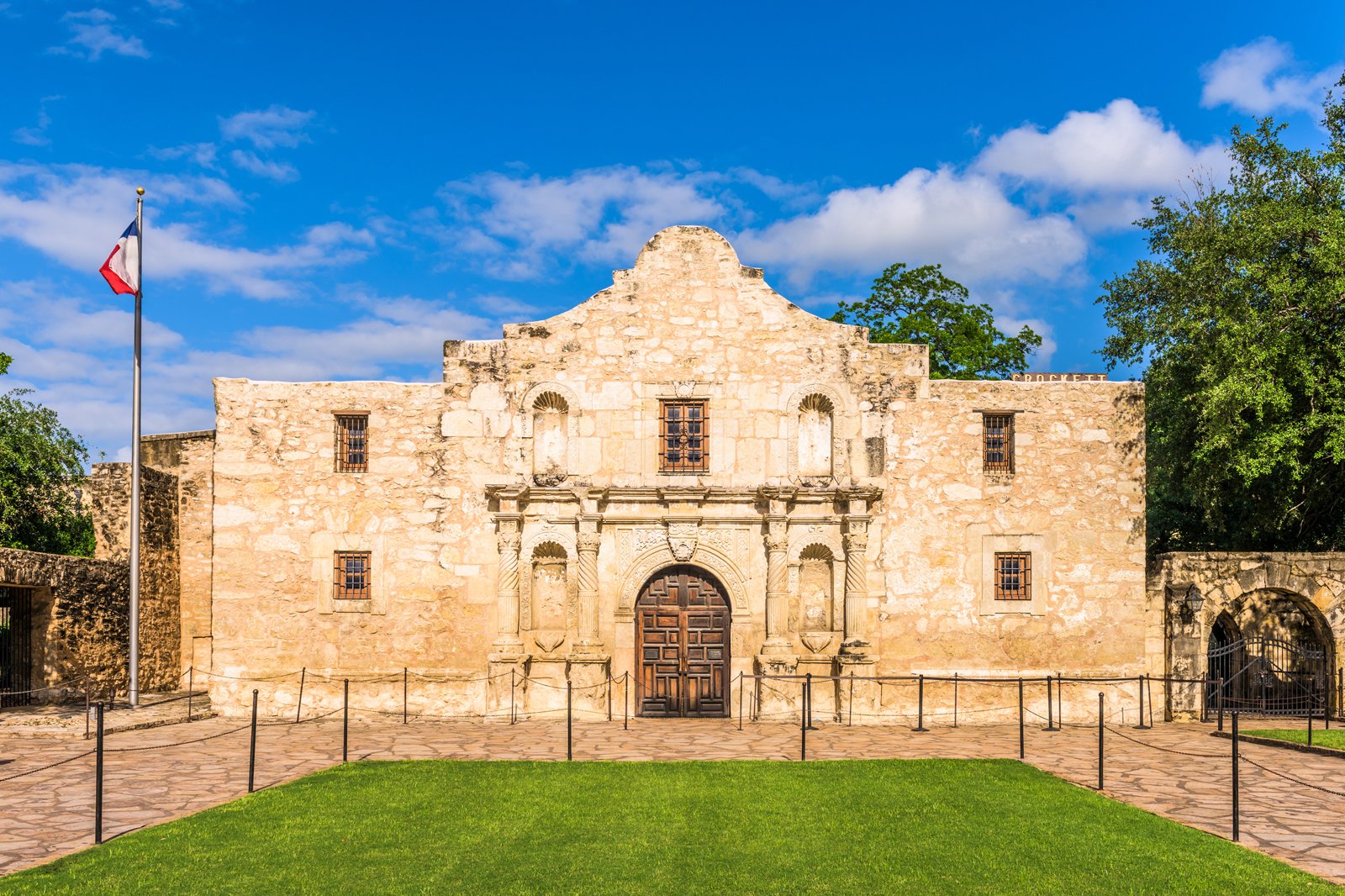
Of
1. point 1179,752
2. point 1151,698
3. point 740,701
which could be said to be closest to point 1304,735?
point 1151,698

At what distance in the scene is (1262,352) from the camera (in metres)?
17.8

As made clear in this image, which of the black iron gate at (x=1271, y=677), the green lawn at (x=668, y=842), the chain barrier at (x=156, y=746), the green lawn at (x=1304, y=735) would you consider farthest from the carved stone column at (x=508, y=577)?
the black iron gate at (x=1271, y=677)

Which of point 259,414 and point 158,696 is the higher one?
point 259,414

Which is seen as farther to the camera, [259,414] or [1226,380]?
[259,414]

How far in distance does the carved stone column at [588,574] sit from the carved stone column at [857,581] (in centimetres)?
422

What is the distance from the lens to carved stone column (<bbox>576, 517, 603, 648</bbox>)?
1783 cm

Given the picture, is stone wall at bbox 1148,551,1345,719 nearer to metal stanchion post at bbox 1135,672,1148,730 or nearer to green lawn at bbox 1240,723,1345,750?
metal stanchion post at bbox 1135,672,1148,730

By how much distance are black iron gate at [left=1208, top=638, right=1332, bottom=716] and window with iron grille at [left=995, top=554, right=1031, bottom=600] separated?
3.38m

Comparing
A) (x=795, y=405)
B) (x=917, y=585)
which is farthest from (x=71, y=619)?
(x=917, y=585)

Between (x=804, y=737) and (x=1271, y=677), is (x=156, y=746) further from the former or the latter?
(x=1271, y=677)

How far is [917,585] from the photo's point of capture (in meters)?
18.1

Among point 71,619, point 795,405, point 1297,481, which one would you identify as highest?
point 795,405

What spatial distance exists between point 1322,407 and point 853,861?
14.7 meters

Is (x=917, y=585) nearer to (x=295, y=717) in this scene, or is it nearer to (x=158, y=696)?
(x=295, y=717)
